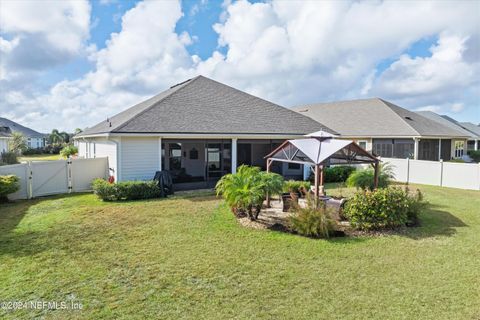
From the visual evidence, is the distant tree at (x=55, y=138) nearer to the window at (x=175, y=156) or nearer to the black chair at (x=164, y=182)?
the window at (x=175, y=156)

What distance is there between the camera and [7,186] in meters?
12.4

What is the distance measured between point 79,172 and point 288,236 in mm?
11903

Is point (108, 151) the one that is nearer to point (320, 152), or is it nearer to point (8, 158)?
point (320, 152)

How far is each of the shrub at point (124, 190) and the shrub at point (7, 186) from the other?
10.4ft

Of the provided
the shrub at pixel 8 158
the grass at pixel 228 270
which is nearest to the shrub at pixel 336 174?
the grass at pixel 228 270

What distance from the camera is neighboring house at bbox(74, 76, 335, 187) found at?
14.6 m

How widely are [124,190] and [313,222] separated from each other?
8318 millimetres

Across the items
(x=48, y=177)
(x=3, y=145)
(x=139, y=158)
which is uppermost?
(x=3, y=145)

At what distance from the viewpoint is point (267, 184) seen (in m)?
9.48

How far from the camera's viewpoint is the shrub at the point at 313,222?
26.7 ft

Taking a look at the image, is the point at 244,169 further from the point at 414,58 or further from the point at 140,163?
the point at 414,58

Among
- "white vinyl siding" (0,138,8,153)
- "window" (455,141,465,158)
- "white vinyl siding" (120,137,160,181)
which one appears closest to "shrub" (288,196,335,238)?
"white vinyl siding" (120,137,160,181)

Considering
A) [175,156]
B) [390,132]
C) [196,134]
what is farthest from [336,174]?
[175,156]

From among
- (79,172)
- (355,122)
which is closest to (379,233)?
(79,172)
